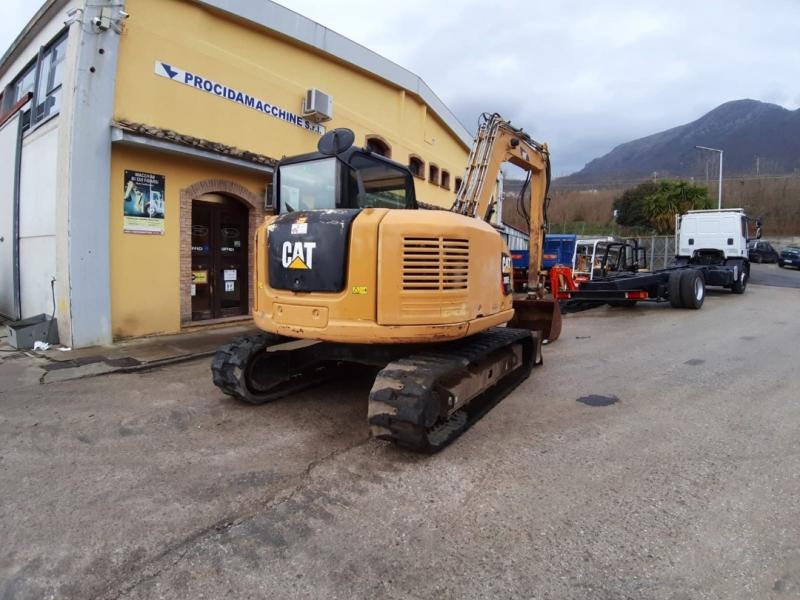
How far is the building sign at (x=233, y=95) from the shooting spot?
8836 mm

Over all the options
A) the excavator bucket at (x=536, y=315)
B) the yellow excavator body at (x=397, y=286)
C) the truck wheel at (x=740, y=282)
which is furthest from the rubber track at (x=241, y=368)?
the truck wheel at (x=740, y=282)

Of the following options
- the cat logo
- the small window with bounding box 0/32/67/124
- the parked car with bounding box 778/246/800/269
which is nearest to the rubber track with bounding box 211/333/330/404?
the cat logo

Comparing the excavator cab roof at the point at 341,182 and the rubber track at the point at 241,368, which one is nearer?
the excavator cab roof at the point at 341,182

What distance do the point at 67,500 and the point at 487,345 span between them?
361 cm

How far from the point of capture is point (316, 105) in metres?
11.3

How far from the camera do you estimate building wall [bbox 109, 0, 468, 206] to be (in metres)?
8.44

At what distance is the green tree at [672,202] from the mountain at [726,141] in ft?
277

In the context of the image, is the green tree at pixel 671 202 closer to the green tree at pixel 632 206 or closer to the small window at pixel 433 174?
the green tree at pixel 632 206

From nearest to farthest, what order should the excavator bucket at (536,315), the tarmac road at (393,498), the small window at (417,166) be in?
1. the tarmac road at (393,498)
2. the excavator bucket at (536,315)
3. the small window at (417,166)

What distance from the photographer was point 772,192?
4941 centimetres

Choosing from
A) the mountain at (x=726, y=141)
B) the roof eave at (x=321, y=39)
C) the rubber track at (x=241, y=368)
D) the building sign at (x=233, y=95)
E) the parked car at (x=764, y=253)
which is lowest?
the rubber track at (x=241, y=368)

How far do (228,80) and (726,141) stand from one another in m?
184

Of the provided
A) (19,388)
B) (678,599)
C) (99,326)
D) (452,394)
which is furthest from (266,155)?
(678,599)

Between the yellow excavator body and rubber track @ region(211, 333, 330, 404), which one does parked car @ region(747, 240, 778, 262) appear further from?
rubber track @ region(211, 333, 330, 404)
